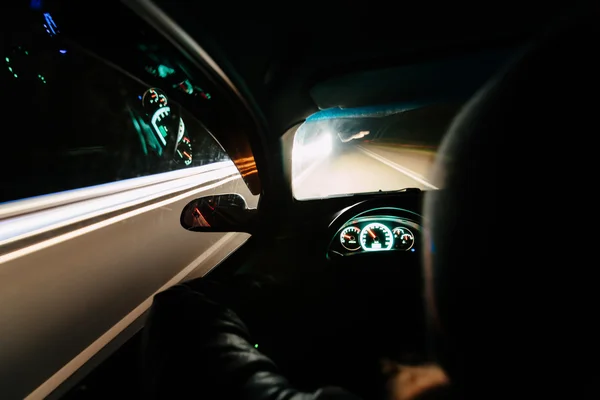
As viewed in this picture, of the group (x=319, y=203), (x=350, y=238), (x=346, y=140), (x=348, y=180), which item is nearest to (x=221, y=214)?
(x=319, y=203)

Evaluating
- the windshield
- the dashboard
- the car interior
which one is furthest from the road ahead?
the car interior

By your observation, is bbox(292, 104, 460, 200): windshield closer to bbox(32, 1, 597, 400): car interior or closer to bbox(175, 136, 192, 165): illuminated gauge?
bbox(32, 1, 597, 400): car interior

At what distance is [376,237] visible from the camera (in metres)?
2.68

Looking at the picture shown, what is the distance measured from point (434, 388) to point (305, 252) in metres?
1.60

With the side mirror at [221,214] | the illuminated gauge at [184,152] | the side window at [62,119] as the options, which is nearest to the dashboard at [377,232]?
the side mirror at [221,214]

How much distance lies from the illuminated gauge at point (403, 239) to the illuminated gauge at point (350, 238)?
282 millimetres

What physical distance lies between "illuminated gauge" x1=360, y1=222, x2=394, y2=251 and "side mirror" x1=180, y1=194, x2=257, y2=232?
83cm

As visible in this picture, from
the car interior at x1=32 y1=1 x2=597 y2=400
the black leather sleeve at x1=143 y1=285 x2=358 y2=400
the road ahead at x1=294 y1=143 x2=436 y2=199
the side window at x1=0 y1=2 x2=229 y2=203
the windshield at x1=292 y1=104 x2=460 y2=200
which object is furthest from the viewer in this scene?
the side window at x1=0 y1=2 x2=229 y2=203

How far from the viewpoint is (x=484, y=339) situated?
2.42ft

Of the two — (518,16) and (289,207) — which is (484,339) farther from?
(289,207)

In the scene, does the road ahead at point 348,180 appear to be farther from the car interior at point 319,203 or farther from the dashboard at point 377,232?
the car interior at point 319,203

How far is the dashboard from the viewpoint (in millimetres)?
2604

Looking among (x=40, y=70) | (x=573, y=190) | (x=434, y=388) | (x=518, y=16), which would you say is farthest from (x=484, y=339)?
(x=40, y=70)

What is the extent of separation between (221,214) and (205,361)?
156 cm
